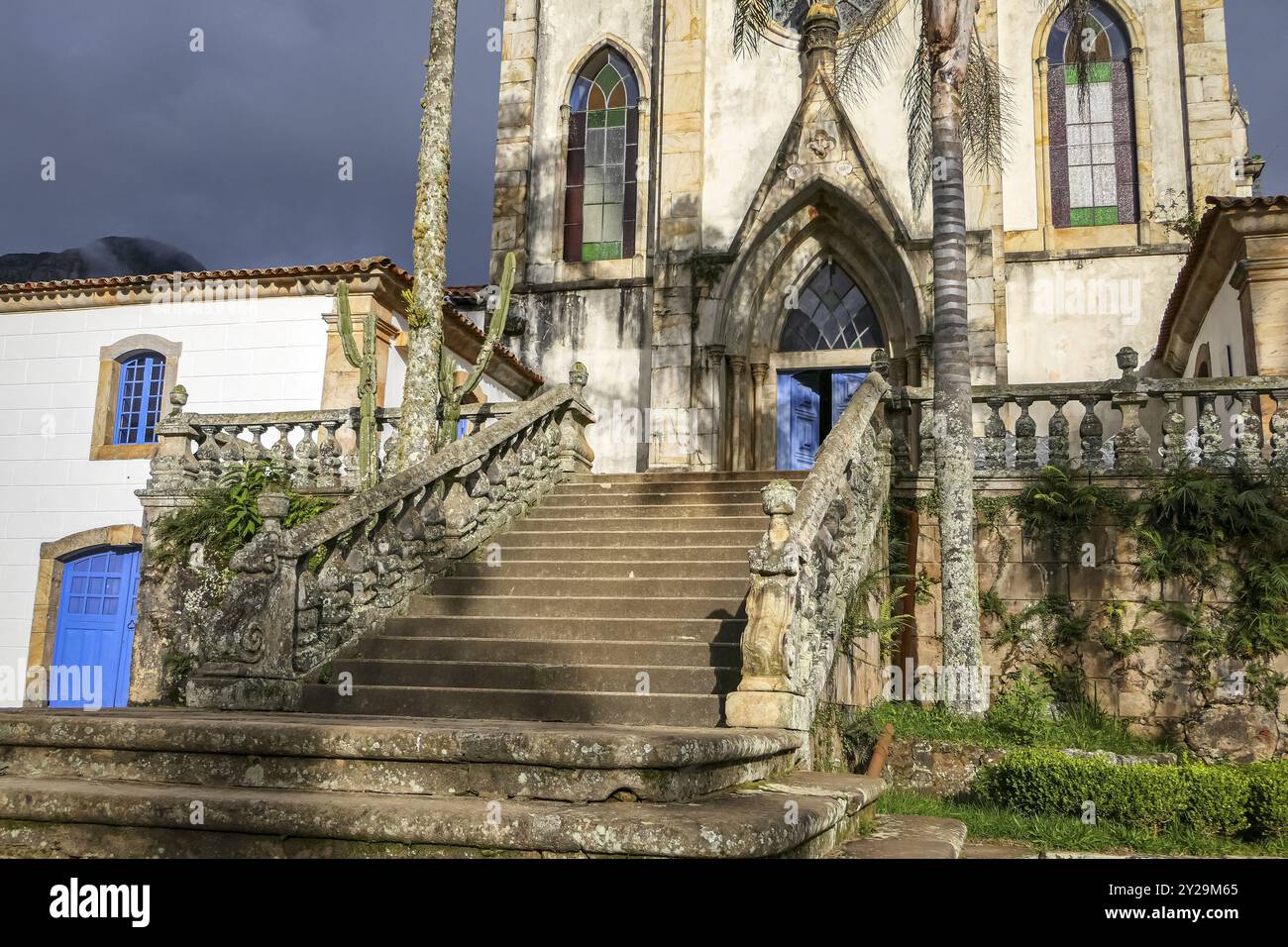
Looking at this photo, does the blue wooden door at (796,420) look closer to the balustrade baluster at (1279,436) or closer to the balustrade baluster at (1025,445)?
the balustrade baluster at (1025,445)

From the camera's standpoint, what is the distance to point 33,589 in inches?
632

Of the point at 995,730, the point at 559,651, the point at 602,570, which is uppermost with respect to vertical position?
the point at 602,570

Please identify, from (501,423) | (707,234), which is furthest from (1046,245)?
(501,423)

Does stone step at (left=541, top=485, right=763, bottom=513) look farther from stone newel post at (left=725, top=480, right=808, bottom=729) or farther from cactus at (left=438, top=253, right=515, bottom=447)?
stone newel post at (left=725, top=480, right=808, bottom=729)

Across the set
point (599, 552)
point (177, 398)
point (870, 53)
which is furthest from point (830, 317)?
point (177, 398)

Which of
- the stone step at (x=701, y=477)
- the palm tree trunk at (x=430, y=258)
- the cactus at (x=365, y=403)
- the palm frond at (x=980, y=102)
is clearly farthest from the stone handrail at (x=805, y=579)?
the palm frond at (x=980, y=102)

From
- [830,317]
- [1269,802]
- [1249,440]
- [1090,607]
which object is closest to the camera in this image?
[1269,802]

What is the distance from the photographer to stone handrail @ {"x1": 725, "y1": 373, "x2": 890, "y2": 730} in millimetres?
6727

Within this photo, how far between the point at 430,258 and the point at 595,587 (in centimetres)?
465

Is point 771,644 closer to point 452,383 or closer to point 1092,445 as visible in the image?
point 1092,445

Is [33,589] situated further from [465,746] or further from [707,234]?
[465,746]

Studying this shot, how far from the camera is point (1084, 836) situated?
24.9 ft

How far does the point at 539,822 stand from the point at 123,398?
15106mm

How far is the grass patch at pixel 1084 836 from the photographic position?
7.39 metres
